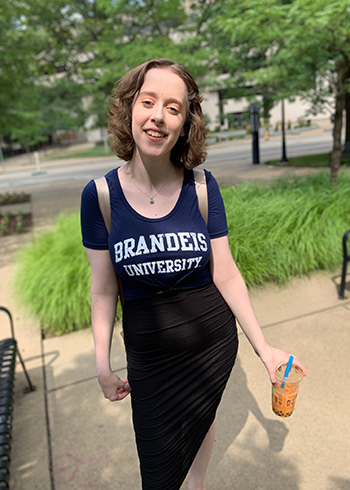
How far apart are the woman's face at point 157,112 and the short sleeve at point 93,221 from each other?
10.9 inches

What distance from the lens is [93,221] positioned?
1635mm

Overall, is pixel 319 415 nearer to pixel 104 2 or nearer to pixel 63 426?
pixel 63 426

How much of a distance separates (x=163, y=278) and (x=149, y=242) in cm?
16

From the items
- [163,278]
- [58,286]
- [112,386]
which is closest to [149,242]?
[163,278]

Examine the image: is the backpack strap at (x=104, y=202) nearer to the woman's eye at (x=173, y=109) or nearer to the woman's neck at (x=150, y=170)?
the woman's neck at (x=150, y=170)

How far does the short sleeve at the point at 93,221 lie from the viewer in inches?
64.1

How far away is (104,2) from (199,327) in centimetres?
1455

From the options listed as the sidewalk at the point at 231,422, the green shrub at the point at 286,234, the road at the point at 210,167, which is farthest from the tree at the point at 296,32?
the road at the point at 210,167

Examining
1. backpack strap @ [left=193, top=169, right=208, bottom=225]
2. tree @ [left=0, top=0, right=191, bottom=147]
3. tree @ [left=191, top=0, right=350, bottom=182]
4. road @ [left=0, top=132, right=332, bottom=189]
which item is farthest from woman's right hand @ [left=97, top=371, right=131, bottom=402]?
road @ [left=0, top=132, right=332, bottom=189]

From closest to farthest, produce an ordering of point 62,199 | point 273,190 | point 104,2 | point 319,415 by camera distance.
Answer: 1. point 319,415
2. point 273,190
3. point 62,199
4. point 104,2

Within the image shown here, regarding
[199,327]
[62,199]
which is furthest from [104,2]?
[199,327]

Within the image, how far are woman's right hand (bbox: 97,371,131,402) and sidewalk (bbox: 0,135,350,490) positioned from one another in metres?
0.91

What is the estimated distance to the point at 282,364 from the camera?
166 cm

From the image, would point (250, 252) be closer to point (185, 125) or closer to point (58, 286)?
point (58, 286)
